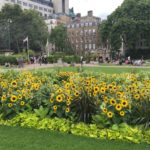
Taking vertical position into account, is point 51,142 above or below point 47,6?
below

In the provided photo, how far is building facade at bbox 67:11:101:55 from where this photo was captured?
12519 centimetres

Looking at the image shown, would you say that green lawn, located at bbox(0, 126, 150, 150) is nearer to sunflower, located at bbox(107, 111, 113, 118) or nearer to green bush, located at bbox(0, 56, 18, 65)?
sunflower, located at bbox(107, 111, 113, 118)

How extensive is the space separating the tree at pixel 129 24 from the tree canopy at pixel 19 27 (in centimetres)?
1721

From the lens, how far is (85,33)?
129 meters

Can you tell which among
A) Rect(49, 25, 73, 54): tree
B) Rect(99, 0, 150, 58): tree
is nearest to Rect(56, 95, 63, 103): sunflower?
Rect(99, 0, 150, 58): tree

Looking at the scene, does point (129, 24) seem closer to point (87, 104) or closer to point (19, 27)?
point (19, 27)

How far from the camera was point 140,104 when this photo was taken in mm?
6801

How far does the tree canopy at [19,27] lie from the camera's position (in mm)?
80206

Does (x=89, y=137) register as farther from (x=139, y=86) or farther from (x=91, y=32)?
(x=91, y=32)

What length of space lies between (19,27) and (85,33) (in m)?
49.7

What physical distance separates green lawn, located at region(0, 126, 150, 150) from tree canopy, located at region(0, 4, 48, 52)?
7331 cm

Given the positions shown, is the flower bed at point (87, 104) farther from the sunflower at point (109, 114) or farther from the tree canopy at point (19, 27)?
the tree canopy at point (19, 27)

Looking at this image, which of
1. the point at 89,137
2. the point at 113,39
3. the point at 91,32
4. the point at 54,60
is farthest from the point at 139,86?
the point at 91,32

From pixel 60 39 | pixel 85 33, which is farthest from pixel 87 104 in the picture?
pixel 85 33
